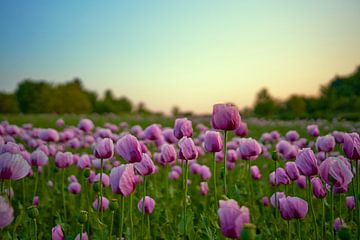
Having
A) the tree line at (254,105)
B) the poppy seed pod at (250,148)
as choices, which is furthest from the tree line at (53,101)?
the poppy seed pod at (250,148)

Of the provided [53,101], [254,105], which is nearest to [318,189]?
[254,105]

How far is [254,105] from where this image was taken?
43.6 m

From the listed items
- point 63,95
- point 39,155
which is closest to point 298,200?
point 39,155

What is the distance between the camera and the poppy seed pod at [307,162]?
2045 millimetres

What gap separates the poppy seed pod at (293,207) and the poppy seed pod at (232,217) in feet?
2.43

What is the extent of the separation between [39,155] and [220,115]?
6.12 ft

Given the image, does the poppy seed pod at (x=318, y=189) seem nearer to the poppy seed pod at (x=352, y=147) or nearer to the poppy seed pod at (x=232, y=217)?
the poppy seed pod at (x=352, y=147)

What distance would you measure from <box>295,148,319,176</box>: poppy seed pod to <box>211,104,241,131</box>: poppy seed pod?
372 mm

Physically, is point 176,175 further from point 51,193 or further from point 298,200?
point 298,200

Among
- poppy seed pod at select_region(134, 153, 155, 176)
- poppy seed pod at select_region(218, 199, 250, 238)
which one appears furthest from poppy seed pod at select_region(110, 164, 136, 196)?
poppy seed pod at select_region(218, 199, 250, 238)

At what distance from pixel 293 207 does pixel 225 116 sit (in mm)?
582

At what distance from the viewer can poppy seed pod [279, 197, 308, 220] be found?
6.37ft

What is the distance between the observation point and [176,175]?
14.6ft

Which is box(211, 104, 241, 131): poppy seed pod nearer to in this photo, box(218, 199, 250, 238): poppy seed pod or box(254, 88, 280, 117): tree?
box(218, 199, 250, 238): poppy seed pod
